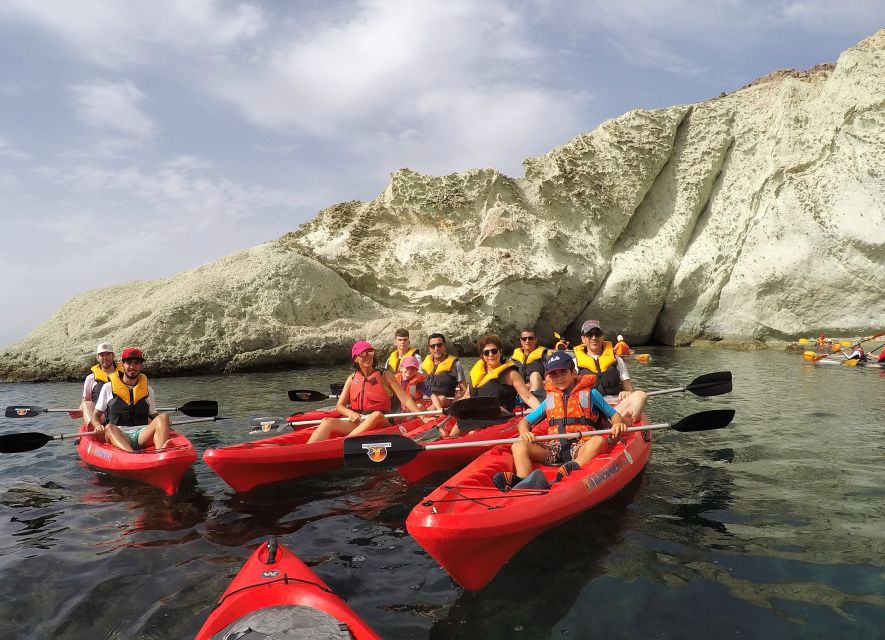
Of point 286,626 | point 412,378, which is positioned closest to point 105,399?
point 412,378

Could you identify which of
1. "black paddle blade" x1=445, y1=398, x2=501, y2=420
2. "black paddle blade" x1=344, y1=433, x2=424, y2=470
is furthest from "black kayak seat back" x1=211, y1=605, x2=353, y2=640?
"black paddle blade" x1=445, y1=398, x2=501, y2=420

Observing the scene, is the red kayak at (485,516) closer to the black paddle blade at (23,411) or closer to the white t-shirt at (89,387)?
the white t-shirt at (89,387)

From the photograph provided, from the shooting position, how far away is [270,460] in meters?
5.73

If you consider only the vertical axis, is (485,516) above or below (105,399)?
below

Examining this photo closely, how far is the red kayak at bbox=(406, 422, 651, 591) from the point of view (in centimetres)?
351

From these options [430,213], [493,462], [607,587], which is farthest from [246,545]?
[430,213]

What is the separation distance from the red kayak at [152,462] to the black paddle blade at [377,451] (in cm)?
186

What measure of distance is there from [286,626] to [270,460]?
3.25 metres

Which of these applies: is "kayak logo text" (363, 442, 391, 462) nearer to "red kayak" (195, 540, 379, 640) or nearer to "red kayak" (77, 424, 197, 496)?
"red kayak" (195, 540, 379, 640)

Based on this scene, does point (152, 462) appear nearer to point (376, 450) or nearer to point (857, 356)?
point (376, 450)

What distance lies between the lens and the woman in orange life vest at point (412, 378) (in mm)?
8570

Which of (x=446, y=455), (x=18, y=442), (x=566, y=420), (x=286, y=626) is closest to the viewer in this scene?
(x=286, y=626)

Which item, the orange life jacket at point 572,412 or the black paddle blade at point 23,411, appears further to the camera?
the black paddle blade at point 23,411

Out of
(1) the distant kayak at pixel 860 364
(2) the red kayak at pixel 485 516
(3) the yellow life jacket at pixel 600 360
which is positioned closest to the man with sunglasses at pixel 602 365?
(3) the yellow life jacket at pixel 600 360
